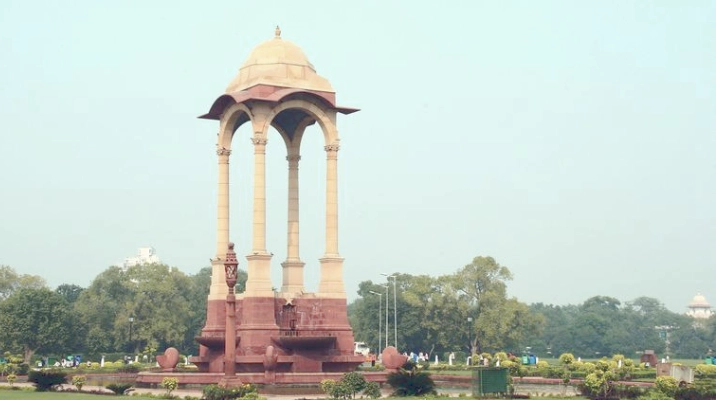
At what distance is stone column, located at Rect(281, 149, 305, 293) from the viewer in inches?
1692

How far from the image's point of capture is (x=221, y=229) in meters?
42.9

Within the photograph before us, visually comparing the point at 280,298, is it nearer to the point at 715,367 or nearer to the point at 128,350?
the point at 715,367

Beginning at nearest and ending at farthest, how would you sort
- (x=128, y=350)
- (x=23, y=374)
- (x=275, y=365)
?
(x=275, y=365)
(x=23, y=374)
(x=128, y=350)

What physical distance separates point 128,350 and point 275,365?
46680 millimetres

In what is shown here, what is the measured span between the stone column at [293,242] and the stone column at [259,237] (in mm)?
2356

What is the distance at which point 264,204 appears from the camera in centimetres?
4141

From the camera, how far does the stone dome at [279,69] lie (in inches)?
1658

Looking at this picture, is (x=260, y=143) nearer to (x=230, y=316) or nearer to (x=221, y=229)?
(x=221, y=229)

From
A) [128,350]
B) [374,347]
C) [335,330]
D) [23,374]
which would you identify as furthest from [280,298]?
[374,347]

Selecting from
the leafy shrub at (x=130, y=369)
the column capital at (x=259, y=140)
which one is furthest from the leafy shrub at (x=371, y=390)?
the leafy shrub at (x=130, y=369)

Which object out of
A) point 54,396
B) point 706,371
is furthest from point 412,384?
point 706,371

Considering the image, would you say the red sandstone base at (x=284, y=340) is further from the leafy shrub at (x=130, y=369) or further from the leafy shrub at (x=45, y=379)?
the leafy shrub at (x=130, y=369)

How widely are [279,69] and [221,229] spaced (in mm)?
6914

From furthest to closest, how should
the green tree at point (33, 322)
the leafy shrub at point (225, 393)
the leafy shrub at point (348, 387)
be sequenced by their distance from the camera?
the green tree at point (33, 322) < the leafy shrub at point (348, 387) < the leafy shrub at point (225, 393)
